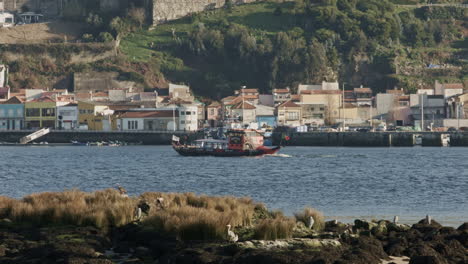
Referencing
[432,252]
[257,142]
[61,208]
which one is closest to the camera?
[432,252]

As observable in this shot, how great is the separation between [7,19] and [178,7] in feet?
76.7

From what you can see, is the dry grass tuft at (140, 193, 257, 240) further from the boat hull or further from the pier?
the pier

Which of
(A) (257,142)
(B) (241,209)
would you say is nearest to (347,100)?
(A) (257,142)

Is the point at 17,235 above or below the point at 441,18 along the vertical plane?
below

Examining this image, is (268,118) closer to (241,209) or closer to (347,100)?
Answer: (347,100)

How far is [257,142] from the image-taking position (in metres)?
88.8

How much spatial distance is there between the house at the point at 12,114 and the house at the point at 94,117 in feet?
22.2

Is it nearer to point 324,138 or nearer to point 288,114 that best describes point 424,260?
point 324,138

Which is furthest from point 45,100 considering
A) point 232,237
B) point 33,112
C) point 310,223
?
point 232,237

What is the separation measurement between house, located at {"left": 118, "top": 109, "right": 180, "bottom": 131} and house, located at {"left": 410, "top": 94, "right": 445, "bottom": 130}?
85.3 ft

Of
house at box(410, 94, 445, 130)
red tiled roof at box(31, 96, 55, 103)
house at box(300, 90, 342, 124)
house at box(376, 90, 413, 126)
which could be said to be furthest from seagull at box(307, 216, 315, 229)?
red tiled roof at box(31, 96, 55, 103)

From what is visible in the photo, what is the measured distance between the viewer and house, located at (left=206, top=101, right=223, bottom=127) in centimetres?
12088

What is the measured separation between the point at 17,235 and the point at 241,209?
18.2ft

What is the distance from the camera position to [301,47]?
448 ft
